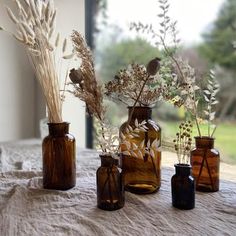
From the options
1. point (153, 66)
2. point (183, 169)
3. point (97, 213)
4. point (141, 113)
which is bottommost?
point (97, 213)

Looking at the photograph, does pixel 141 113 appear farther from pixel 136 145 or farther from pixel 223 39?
pixel 223 39

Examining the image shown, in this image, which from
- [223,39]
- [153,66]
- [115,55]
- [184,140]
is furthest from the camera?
[115,55]

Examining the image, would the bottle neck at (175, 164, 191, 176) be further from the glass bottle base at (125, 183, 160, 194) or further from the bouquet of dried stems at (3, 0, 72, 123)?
the bouquet of dried stems at (3, 0, 72, 123)

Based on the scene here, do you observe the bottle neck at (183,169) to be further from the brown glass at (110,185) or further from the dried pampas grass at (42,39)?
the dried pampas grass at (42,39)

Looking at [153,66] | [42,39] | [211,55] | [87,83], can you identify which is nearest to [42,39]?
[42,39]

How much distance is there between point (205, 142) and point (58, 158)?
1.41 ft

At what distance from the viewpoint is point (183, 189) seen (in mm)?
772

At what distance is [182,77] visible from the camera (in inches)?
34.5

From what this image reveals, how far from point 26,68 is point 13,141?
45 centimetres

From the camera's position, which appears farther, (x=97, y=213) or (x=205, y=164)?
(x=205, y=164)

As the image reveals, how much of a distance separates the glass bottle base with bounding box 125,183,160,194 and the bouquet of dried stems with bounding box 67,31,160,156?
146 mm

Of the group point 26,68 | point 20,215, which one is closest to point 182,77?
point 20,215

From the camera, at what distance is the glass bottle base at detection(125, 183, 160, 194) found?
874 mm

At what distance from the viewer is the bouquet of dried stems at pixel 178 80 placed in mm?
859
